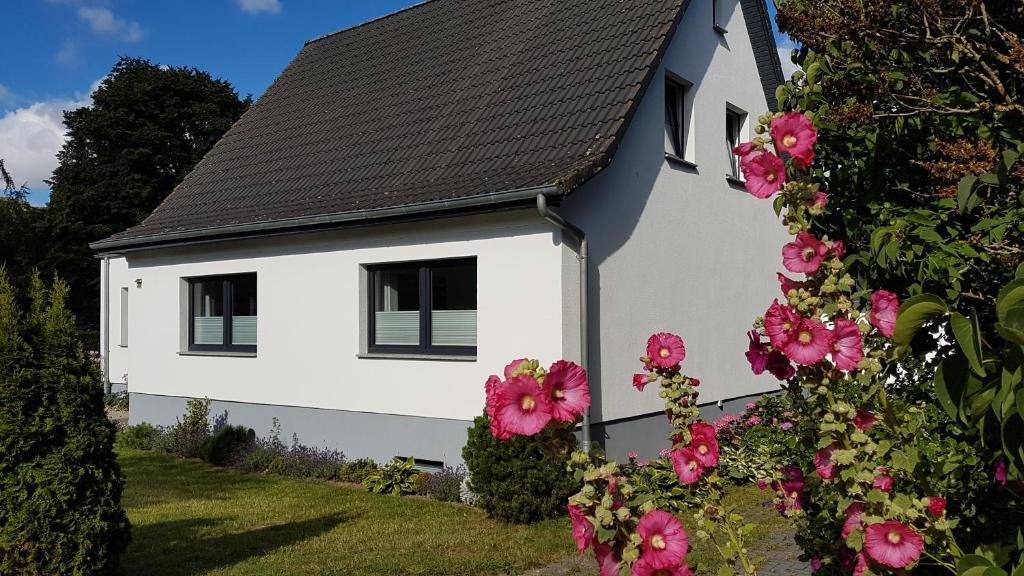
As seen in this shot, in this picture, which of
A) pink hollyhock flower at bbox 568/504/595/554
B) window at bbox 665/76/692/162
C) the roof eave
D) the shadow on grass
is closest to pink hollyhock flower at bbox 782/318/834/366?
pink hollyhock flower at bbox 568/504/595/554

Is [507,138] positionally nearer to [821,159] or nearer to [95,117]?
[821,159]

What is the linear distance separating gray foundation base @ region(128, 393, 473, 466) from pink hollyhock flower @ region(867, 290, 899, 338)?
7.05 m

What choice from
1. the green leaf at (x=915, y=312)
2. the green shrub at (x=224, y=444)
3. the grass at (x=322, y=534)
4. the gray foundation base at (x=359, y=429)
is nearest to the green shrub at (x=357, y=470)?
the gray foundation base at (x=359, y=429)

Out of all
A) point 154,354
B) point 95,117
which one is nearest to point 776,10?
point 154,354

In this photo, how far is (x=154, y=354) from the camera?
12.7 meters

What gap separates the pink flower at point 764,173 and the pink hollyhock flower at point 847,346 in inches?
14.5

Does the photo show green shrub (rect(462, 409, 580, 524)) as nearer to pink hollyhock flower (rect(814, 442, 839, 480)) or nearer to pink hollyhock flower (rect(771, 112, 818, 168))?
pink hollyhock flower (rect(814, 442, 839, 480))

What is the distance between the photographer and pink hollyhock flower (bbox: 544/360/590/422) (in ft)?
5.62

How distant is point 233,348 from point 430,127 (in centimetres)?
440

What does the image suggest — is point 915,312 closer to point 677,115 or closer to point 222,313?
point 677,115

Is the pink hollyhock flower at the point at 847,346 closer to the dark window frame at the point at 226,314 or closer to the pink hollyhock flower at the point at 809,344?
the pink hollyhock flower at the point at 809,344

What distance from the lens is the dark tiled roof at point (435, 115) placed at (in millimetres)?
9031

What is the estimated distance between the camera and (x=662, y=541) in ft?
5.90

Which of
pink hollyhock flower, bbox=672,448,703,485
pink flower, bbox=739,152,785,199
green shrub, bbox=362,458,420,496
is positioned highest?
pink flower, bbox=739,152,785,199
